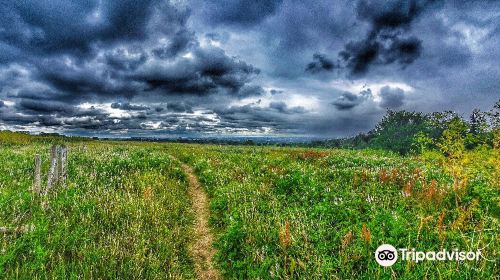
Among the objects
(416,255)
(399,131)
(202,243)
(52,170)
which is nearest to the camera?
(416,255)

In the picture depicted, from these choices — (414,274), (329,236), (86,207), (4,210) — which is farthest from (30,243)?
(414,274)

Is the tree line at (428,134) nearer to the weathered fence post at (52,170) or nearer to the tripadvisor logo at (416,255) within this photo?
the tripadvisor logo at (416,255)

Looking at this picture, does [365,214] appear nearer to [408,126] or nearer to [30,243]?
[30,243]

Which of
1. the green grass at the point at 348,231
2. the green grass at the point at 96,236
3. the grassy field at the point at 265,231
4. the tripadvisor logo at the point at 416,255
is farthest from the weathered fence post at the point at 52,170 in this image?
the tripadvisor logo at the point at 416,255

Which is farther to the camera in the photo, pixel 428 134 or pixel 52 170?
pixel 52 170

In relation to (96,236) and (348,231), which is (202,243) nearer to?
(96,236)

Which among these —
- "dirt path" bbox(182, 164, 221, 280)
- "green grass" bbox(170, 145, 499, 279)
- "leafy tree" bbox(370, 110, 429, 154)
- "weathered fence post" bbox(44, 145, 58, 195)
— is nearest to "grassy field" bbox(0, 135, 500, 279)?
"green grass" bbox(170, 145, 499, 279)

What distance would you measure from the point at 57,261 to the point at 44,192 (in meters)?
5.51

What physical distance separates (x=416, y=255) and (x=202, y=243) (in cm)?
542

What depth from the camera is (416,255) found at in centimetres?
555

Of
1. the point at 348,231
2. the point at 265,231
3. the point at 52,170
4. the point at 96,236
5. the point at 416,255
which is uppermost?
the point at 52,170

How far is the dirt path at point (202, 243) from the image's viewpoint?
675cm

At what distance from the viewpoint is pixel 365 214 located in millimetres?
7625

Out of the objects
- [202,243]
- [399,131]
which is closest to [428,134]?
[202,243]
